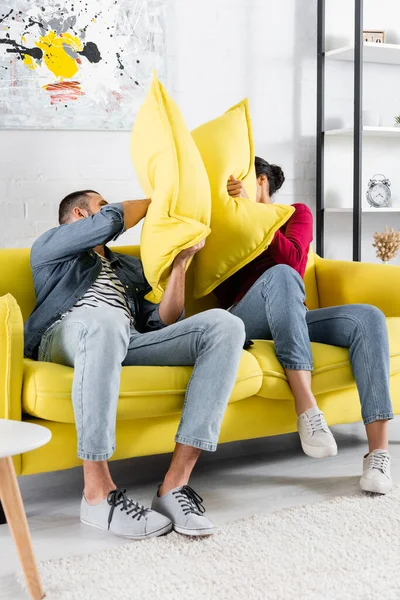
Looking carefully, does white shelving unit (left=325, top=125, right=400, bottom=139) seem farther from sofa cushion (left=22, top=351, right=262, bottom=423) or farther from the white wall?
sofa cushion (left=22, top=351, right=262, bottom=423)

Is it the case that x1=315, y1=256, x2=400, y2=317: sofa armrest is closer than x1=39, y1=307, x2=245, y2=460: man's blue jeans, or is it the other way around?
x1=39, y1=307, x2=245, y2=460: man's blue jeans

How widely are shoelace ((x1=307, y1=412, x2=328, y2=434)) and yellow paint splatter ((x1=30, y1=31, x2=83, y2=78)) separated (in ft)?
5.76

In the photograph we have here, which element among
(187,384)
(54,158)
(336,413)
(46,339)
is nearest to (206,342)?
(187,384)

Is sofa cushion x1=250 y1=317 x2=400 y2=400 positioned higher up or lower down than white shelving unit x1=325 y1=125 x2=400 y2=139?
lower down

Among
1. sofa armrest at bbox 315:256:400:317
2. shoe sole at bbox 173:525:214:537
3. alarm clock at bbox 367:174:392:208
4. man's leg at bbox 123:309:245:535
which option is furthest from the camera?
alarm clock at bbox 367:174:392:208

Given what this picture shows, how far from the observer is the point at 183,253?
236cm

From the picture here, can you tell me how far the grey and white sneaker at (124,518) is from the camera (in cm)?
197

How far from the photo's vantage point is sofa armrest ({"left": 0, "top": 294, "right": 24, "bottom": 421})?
199cm

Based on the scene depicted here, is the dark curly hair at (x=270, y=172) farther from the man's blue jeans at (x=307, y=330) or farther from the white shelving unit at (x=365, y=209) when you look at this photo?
the white shelving unit at (x=365, y=209)

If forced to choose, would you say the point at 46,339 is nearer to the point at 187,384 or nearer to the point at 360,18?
the point at 187,384

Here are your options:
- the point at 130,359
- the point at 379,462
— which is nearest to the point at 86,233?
the point at 130,359

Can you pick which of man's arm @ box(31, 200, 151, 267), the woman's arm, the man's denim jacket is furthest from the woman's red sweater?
man's arm @ box(31, 200, 151, 267)

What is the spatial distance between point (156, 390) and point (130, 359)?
0.15 m

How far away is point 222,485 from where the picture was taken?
2424 millimetres
